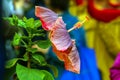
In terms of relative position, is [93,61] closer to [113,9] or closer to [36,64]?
[36,64]

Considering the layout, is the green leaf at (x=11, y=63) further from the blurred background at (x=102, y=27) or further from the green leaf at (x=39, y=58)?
the blurred background at (x=102, y=27)

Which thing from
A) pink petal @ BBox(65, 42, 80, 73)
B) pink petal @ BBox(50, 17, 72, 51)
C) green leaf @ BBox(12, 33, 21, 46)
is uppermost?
pink petal @ BBox(50, 17, 72, 51)

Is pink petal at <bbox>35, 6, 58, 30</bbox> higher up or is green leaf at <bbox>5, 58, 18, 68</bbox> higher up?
pink petal at <bbox>35, 6, 58, 30</bbox>

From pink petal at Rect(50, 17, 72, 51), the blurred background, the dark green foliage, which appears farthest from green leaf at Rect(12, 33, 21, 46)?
the blurred background

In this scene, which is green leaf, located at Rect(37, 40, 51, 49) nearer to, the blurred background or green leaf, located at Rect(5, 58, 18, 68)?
green leaf, located at Rect(5, 58, 18, 68)

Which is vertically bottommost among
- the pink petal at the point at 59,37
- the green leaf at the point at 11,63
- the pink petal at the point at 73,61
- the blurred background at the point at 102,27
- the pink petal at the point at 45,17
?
the blurred background at the point at 102,27

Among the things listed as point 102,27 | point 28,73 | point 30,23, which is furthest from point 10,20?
point 102,27

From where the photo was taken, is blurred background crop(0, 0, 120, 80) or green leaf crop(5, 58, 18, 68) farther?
blurred background crop(0, 0, 120, 80)

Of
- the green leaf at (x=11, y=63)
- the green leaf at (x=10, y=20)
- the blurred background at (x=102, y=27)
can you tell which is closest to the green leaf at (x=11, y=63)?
the green leaf at (x=11, y=63)
